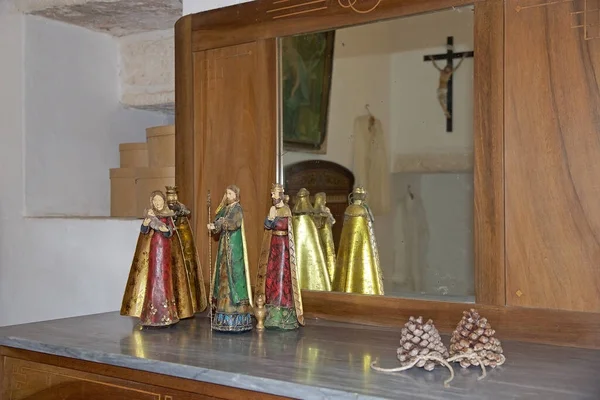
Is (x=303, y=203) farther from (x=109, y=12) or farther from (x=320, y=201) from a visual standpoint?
(x=109, y=12)

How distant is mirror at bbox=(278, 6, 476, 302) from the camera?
1.33 m

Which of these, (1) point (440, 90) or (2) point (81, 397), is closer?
(2) point (81, 397)

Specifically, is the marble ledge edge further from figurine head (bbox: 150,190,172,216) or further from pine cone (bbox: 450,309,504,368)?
figurine head (bbox: 150,190,172,216)

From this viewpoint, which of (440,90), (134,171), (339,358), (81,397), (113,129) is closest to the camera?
(339,358)

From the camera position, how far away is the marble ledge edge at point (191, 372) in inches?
37.3

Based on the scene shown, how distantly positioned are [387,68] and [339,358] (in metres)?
0.61

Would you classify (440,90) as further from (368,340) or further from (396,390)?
(396,390)

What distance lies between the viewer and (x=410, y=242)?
1392 millimetres

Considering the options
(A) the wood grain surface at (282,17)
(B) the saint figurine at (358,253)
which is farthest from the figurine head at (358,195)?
(A) the wood grain surface at (282,17)

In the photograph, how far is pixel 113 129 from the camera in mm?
2299

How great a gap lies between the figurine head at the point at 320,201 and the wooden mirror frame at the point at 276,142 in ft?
0.36

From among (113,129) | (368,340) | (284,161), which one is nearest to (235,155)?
(284,161)

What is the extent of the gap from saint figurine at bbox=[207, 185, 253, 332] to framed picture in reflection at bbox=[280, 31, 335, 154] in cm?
22

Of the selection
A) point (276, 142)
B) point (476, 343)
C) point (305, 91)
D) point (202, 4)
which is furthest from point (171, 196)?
point (476, 343)
